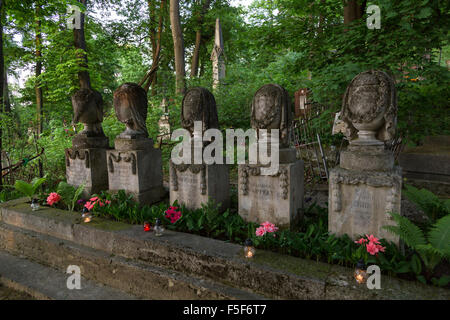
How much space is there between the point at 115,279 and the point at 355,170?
3.73 m

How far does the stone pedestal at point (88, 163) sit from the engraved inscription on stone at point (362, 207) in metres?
5.29

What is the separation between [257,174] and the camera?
4.36 meters

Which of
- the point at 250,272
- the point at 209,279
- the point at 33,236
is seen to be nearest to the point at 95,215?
the point at 33,236

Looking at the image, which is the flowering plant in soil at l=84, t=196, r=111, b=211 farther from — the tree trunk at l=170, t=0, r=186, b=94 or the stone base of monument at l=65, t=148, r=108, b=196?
the tree trunk at l=170, t=0, r=186, b=94

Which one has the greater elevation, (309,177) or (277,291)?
(309,177)

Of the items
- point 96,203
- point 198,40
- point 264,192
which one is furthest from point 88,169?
point 198,40

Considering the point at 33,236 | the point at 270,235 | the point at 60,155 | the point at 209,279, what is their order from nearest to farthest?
the point at 209,279
the point at 270,235
the point at 33,236
the point at 60,155

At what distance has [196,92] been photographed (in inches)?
199

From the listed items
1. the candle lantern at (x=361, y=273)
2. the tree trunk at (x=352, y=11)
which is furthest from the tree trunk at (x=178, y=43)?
the candle lantern at (x=361, y=273)

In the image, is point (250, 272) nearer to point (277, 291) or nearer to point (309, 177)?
point (277, 291)

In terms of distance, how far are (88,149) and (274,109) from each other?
4.28 m

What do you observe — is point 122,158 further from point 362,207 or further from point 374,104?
point 374,104

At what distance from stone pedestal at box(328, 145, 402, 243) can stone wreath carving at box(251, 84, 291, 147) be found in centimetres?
100

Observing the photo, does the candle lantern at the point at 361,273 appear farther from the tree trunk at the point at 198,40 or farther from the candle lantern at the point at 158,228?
the tree trunk at the point at 198,40
